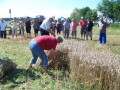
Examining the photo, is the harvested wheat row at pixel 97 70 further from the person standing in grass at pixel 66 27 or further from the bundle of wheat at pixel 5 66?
the person standing in grass at pixel 66 27

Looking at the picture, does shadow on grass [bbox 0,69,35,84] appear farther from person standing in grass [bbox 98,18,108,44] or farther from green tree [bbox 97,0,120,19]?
green tree [bbox 97,0,120,19]

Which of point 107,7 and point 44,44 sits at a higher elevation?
point 107,7

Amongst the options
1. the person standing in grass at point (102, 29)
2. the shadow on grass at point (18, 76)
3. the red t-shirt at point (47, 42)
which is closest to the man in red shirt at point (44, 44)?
the red t-shirt at point (47, 42)

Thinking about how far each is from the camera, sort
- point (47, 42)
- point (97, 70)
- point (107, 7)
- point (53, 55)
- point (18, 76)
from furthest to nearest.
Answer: point (107, 7) < point (53, 55) < point (18, 76) < point (47, 42) < point (97, 70)

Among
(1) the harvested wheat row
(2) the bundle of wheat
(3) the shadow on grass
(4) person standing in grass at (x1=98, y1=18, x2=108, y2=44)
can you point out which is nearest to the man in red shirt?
(3) the shadow on grass

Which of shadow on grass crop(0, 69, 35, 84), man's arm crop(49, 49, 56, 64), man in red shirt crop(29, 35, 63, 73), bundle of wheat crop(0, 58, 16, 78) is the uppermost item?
man in red shirt crop(29, 35, 63, 73)

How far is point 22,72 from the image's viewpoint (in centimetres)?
921

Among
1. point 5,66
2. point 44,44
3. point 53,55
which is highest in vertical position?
point 44,44

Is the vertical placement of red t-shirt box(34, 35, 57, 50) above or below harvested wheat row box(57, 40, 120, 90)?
above

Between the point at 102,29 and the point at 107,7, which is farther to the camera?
the point at 107,7

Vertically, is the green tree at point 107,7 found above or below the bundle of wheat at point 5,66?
above

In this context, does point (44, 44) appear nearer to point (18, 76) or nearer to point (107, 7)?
point (18, 76)

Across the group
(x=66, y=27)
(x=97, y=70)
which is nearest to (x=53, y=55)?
(x=97, y=70)

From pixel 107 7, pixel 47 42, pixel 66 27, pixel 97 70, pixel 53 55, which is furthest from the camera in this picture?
pixel 107 7
